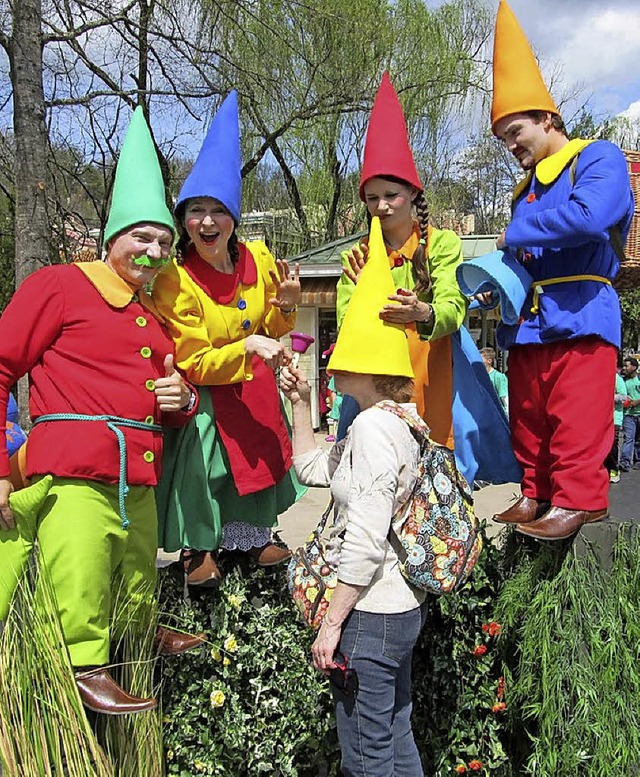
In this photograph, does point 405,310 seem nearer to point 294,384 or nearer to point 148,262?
point 294,384

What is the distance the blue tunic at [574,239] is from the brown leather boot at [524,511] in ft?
1.80

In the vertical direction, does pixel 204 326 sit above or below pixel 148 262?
below

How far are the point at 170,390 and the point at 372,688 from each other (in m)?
1.01

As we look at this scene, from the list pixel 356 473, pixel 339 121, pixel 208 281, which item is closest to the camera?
pixel 356 473

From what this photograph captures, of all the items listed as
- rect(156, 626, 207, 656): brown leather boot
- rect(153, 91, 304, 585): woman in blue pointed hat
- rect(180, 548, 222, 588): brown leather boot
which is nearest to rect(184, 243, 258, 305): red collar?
rect(153, 91, 304, 585): woman in blue pointed hat

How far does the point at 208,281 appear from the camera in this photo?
8.39 ft

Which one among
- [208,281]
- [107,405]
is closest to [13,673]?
[107,405]

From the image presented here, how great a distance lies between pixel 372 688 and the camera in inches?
76.5

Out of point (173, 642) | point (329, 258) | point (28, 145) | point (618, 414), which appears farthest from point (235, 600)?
point (329, 258)

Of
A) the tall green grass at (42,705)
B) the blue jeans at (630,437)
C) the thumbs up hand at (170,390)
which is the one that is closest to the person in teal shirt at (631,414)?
the blue jeans at (630,437)

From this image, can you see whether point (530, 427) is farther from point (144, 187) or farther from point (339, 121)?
point (339, 121)

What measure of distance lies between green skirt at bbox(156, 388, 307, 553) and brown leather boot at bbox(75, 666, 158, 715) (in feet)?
1.79

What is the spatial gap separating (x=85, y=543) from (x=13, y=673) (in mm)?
406

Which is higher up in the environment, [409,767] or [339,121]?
[339,121]
